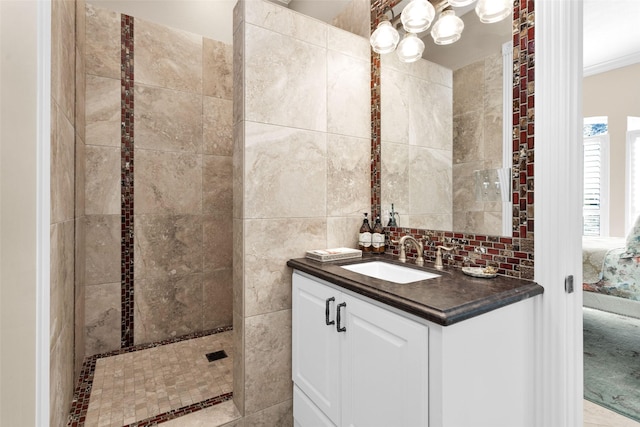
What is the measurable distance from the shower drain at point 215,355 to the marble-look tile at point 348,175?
131cm

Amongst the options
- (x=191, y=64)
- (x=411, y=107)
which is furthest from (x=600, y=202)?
(x=191, y=64)

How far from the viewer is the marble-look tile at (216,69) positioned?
2529 millimetres

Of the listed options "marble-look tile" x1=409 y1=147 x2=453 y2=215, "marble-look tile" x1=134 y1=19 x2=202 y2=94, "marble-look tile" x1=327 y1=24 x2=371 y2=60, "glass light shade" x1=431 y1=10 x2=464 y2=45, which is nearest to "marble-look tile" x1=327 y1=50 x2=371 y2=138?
"marble-look tile" x1=327 y1=24 x2=371 y2=60

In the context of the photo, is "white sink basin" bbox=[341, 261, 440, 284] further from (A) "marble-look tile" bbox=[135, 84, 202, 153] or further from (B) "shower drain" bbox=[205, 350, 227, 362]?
(A) "marble-look tile" bbox=[135, 84, 202, 153]

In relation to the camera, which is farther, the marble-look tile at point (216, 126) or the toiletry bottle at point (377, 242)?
the marble-look tile at point (216, 126)

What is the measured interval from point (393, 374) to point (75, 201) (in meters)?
1.95

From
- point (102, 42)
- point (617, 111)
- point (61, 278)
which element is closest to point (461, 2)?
point (61, 278)

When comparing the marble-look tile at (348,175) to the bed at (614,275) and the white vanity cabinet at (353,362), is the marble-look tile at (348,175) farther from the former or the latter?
the bed at (614,275)

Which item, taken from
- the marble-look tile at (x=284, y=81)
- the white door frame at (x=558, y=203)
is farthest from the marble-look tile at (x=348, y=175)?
the white door frame at (x=558, y=203)

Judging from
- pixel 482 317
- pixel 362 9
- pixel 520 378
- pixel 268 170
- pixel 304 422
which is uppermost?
pixel 362 9

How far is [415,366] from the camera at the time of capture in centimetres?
90

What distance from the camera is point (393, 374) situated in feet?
3.20

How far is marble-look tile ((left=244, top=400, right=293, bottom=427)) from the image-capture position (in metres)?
1.52

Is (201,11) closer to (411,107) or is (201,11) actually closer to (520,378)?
(411,107)
